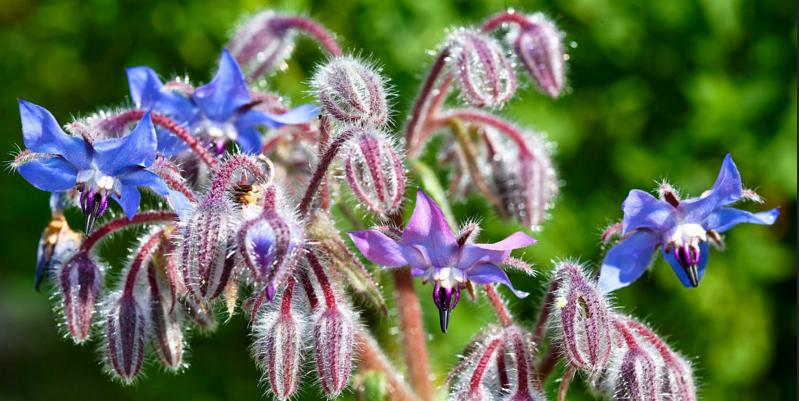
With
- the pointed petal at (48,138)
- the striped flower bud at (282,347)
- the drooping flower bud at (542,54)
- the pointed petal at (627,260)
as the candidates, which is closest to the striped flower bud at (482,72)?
the drooping flower bud at (542,54)

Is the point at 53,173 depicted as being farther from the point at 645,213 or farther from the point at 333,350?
the point at 645,213

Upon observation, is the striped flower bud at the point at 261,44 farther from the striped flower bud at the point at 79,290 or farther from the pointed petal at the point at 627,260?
the pointed petal at the point at 627,260

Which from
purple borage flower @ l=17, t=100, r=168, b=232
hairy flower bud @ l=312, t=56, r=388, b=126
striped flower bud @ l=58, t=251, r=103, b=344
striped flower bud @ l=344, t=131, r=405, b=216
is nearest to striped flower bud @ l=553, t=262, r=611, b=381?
striped flower bud @ l=344, t=131, r=405, b=216

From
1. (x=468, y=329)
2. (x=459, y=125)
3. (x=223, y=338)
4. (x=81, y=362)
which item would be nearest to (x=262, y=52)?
(x=459, y=125)

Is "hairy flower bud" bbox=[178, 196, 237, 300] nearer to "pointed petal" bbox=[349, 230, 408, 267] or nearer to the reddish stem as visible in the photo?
"pointed petal" bbox=[349, 230, 408, 267]

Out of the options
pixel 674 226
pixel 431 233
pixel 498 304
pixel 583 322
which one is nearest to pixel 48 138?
pixel 431 233

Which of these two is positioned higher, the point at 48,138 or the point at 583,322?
the point at 48,138
